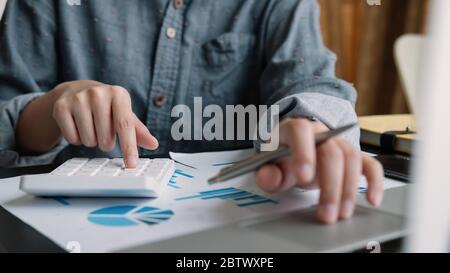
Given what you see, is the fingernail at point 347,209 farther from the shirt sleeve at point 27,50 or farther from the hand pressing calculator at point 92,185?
the shirt sleeve at point 27,50

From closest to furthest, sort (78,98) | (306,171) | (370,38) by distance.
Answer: (306,171)
(78,98)
(370,38)

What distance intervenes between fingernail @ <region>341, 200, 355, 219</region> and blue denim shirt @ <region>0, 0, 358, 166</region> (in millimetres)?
262

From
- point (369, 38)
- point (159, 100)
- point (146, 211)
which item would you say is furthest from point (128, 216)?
point (369, 38)

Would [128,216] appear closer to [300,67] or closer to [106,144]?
[106,144]

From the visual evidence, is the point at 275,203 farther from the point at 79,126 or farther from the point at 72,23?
the point at 72,23

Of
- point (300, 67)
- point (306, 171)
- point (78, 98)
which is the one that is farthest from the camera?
point (300, 67)

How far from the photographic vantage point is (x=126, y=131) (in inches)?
10.9

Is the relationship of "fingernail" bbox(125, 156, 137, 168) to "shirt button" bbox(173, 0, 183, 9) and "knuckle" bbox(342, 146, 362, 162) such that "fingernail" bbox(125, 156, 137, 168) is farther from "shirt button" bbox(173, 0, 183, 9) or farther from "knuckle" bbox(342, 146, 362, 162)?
"shirt button" bbox(173, 0, 183, 9)

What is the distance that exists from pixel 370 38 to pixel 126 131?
0.73 metres

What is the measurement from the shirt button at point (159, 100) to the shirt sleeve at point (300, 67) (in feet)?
0.35

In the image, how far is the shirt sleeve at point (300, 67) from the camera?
0.33m

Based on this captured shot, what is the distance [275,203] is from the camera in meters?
0.23

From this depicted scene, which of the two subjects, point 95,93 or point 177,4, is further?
point 177,4

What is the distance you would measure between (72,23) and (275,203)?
37 cm
